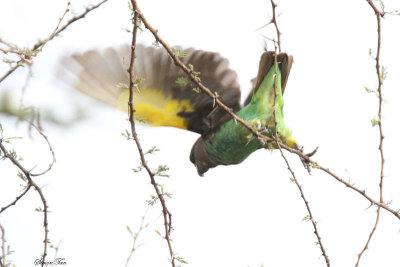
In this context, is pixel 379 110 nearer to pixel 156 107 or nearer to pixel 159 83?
pixel 159 83

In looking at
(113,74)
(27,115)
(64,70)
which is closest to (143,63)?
(113,74)

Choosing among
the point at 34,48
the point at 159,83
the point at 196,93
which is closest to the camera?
the point at 34,48

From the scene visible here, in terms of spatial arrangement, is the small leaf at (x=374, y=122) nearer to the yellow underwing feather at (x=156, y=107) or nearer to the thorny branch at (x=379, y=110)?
the thorny branch at (x=379, y=110)

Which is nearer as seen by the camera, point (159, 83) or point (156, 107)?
point (159, 83)

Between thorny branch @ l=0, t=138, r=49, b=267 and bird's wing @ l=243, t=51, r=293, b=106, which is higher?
bird's wing @ l=243, t=51, r=293, b=106

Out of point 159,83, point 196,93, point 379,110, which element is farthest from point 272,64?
point 379,110

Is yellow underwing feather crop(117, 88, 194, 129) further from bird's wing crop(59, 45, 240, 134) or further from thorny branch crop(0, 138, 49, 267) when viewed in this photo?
thorny branch crop(0, 138, 49, 267)

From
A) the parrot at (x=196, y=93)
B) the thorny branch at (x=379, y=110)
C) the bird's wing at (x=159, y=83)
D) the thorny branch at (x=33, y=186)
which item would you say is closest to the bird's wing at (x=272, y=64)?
the parrot at (x=196, y=93)

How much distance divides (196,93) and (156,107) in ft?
1.13

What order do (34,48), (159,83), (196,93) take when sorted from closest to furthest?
(34,48)
(159,83)
(196,93)

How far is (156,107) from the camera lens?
378 centimetres

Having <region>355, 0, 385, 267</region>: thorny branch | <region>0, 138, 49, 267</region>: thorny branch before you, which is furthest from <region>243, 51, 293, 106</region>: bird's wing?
<region>0, 138, 49, 267</region>: thorny branch

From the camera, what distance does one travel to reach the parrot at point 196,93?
320 centimetres

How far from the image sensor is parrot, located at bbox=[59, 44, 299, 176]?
10.5 feet
